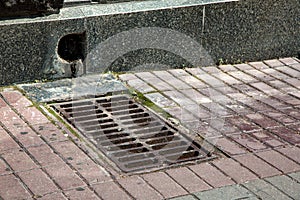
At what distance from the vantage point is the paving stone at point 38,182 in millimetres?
3664

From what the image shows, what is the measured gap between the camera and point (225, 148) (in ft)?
14.1

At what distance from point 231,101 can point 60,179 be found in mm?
1784

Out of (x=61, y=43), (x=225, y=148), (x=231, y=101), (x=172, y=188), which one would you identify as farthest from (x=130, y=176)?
(x=61, y=43)

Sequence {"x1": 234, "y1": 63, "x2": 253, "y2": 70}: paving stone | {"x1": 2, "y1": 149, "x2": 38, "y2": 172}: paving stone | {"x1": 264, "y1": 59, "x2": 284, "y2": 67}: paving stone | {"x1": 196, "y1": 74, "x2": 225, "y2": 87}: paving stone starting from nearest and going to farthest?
1. {"x1": 2, "y1": 149, "x2": 38, "y2": 172}: paving stone
2. {"x1": 196, "y1": 74, "x2": 225, "y2": 87}: paving stone
3. {"x1": 234, "y1": 63, "x2": 253, "y2": 70}: paving stone
4. {"x1": 264, "y1": 59, "x2": 284, "y2": 67}: paving stone

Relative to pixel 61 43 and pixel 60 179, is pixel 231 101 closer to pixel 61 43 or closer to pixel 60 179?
pixel 61 43

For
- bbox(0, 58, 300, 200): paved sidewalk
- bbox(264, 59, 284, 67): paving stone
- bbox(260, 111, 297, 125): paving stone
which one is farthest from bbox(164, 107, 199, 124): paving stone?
bbox(264, 59, 284, 67): paving stone

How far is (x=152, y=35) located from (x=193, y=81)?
1.72 feet

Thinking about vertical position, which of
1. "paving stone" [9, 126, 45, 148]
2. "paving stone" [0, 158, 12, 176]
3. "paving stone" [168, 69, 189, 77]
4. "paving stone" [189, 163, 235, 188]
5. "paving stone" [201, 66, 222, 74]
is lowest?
"paving stone" [189, 163, 235, 188]

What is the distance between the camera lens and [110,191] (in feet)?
12.1

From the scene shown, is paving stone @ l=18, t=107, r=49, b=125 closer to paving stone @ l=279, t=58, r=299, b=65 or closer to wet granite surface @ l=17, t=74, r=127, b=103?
wet granite surface @ l=17, t=74, r=127, b=103

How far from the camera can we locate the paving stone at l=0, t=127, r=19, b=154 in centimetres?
416

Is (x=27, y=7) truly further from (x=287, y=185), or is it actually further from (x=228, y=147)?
(x=287, y=185)

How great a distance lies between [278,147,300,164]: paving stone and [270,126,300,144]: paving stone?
113mm

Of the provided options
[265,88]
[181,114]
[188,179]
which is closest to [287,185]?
[188,179]
